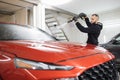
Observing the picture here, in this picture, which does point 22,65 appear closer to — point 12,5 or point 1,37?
point 1,37

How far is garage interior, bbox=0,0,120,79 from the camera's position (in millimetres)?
8180

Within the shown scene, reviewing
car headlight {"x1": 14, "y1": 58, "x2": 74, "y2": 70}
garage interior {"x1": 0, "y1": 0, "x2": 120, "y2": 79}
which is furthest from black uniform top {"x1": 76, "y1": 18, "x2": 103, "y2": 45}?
garage interior {"x1": 0, "y1": 0, "x2": 120, "y2": 79}

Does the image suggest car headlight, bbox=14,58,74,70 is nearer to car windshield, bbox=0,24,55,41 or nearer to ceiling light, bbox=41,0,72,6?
car windshield, bbox=0,24,55,41

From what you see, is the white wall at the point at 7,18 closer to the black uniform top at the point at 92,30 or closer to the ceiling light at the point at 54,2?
the ceiling light at the point at 54,2

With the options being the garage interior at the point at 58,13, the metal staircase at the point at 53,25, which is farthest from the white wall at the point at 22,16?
the metal staircase at the point at 53,25

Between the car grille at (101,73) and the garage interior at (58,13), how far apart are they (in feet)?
19.6

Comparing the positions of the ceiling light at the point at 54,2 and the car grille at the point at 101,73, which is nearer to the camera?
the car grille at the point at 101,73

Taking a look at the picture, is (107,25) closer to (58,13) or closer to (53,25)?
(58,13)

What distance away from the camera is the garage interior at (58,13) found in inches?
322

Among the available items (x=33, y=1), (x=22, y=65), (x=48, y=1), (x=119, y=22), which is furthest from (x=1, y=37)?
(x=119, y=22)

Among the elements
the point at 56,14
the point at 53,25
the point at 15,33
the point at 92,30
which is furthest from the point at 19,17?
the point at 15,33

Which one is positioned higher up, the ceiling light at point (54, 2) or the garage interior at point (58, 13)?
the ceiling light at point (54, 2)

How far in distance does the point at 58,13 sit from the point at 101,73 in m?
8.59

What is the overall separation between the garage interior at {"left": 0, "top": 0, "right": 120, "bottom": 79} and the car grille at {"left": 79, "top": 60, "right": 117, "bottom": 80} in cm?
598
